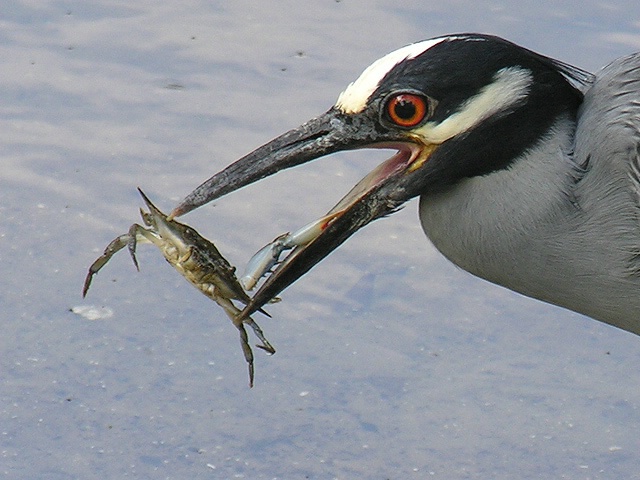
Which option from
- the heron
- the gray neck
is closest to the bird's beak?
the heron

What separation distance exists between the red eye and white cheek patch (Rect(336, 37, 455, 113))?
61 mm

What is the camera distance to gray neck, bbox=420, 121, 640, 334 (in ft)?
11.1

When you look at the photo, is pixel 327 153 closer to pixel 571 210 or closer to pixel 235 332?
pixel 571 210

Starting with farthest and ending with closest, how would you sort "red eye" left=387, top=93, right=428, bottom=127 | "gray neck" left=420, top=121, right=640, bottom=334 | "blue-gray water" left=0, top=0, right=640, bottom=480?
"blue-gray water" left=0, top=0, right=640, bottom=480
"gray neck" left=420, top=121, right=640, bottom=334
"red eye" left=387, top=93, right=428, bottom=127

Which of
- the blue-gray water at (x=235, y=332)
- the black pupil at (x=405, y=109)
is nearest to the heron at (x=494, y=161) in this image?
the black pupil at (x=405, y=109)

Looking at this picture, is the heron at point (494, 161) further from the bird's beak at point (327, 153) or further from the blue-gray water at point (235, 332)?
the blue-gray water at point (235, 332)

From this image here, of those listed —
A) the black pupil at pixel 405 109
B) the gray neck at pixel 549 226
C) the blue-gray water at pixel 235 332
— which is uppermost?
the black pupil at pixel 405 109

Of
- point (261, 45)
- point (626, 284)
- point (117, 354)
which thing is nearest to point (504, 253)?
point (626, 284)

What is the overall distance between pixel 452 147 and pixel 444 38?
0.26 meters

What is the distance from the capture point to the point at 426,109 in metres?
3.29

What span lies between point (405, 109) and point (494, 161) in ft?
0.91

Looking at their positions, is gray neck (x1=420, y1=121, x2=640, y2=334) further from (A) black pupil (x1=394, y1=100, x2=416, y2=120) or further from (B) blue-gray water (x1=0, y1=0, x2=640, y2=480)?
(B) blue-gray water (x1=0, y1=0, x2=640, y2=480)

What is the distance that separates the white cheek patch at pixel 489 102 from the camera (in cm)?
329

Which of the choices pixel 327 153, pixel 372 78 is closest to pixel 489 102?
pixel 372 78
